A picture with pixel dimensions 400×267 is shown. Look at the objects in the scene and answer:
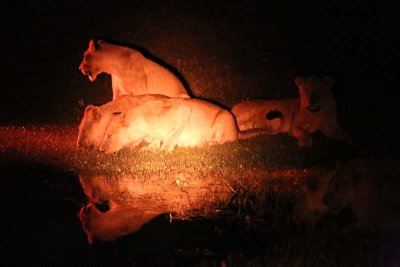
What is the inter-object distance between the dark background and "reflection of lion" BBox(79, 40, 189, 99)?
252 centimetres

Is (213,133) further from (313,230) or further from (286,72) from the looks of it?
(286,72)

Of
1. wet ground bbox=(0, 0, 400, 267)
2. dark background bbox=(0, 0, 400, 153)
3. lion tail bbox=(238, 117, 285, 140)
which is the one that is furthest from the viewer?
dark background bbox=(0, 0, 400, 153)

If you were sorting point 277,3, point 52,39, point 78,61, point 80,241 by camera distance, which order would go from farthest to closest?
point 277,3
point 52,39
point 78,61
point 80,241

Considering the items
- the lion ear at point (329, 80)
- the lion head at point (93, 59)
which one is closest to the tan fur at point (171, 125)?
the lion head at point (93, 59)

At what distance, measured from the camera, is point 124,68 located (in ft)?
52.4

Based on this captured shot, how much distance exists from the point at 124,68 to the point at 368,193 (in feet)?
26.5

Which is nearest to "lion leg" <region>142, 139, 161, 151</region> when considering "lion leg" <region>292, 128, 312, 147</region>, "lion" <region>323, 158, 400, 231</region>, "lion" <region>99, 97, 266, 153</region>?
"lion" <region>99, 97, 266, 153</region>

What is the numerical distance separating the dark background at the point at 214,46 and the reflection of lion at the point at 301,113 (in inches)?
87.4

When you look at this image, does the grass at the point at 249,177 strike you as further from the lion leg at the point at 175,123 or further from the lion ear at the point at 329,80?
the lion ear at the point at 329,80

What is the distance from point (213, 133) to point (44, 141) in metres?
3.67

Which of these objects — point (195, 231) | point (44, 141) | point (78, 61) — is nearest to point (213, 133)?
point (44, 141)

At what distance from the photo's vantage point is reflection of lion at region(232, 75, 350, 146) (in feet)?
51.2

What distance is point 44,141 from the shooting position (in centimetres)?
1538

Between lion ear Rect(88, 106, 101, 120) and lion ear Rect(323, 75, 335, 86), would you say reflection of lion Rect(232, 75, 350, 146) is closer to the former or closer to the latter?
lion ear Rect(323, 75, 335, 86)
